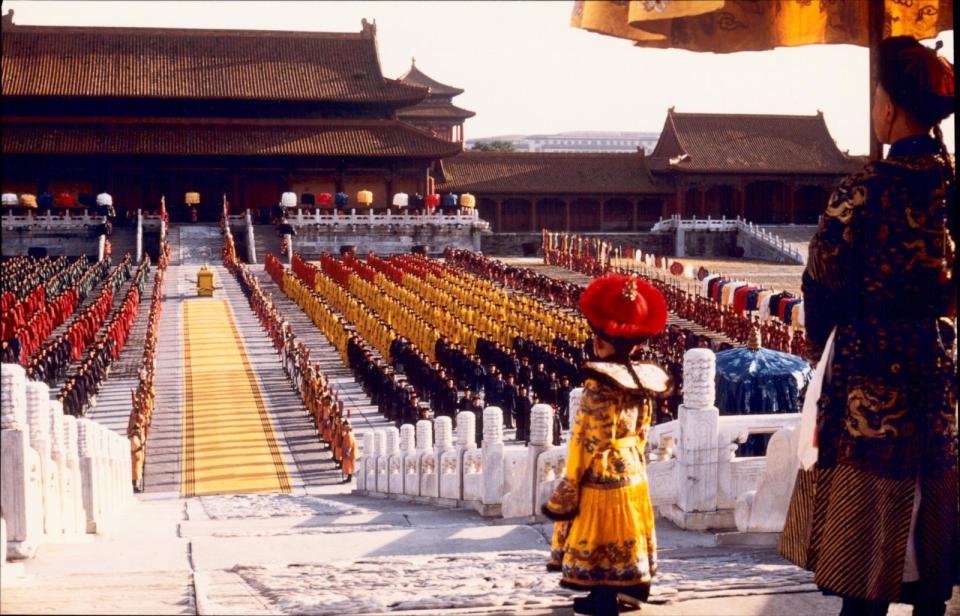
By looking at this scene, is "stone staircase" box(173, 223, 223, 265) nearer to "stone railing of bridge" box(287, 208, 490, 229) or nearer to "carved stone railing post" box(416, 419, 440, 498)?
"stone railing of bridge" box(287, 208, 490, 229)

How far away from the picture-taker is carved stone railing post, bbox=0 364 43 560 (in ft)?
15.3

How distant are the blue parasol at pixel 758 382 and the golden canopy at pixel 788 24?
12.5 ft

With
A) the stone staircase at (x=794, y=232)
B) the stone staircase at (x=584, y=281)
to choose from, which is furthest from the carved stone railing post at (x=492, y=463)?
the stone staircase at (x=794, y=232)

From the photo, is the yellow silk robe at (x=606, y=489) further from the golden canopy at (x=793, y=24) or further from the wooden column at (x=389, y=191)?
the wooden column at (x=389, y=191)

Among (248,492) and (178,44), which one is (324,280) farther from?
(178,44)

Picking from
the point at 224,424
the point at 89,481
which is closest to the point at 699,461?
the point at 89,481

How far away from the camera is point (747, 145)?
47.1 meters

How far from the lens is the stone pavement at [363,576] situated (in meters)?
3.98

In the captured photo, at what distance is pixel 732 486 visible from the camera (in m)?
6.20

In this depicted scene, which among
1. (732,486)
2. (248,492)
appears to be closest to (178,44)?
(248,492)

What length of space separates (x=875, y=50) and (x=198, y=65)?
4419 centimetres

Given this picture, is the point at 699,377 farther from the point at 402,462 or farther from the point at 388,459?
the point at 388,459

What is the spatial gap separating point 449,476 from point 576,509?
514cm

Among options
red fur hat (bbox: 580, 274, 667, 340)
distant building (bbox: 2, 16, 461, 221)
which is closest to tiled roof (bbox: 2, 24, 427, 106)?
distant building (bbox: 2, 16, 461, 221)
